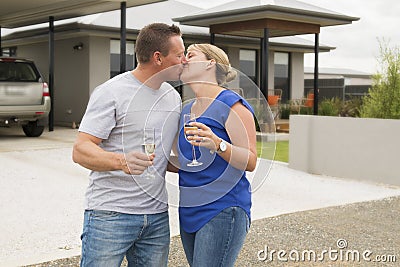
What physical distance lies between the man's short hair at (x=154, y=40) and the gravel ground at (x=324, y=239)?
2439 mm

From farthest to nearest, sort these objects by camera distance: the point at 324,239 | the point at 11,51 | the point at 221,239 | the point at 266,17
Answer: the point at 11,51, the point at 266,17, the point at 324,239, the point at 221,239

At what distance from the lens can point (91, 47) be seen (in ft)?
51.9

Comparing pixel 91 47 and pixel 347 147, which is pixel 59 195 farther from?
pixel 91 47

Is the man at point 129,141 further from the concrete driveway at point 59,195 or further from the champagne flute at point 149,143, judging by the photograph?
the concrete driveway at point 59,195

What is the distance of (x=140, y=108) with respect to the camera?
2.50 m

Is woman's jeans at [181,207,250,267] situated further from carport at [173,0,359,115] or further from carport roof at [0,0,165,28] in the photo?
carport at [173,0,359,115]

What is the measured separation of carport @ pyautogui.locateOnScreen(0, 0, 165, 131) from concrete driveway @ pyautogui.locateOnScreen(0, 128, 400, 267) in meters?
3.23

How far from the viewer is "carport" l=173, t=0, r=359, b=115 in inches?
565

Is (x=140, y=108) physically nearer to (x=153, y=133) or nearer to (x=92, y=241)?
(x=153, y=133)

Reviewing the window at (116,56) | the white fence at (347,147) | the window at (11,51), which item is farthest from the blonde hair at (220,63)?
the window at (11,51)

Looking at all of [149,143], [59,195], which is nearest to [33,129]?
[59,195]

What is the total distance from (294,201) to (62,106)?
Result: 11179 mm

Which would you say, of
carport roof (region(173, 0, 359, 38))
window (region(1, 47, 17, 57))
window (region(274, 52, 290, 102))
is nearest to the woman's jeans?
carport roof (region(173, 0, 359, 38))

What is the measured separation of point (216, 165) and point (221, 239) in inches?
13.1
